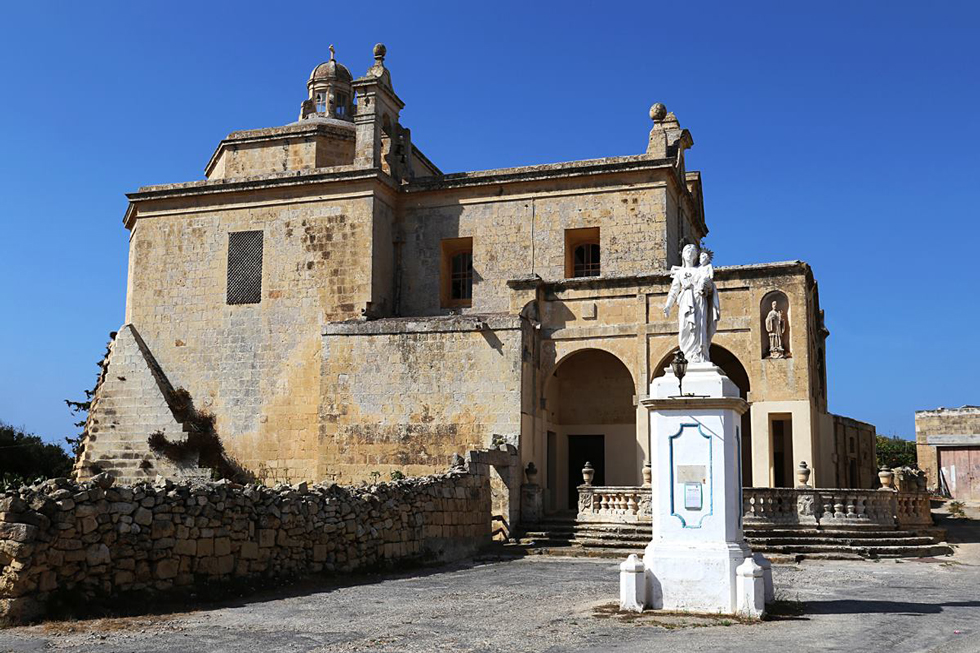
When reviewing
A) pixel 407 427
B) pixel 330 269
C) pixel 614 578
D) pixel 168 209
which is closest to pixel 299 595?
pixel 614 578

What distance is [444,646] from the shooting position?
29.0ft

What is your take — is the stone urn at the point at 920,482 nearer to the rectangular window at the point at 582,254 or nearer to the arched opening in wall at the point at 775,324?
the arched opening in wall at the point at 775,324

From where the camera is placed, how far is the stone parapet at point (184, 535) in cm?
988

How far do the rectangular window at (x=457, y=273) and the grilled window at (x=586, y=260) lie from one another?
9.51 feet

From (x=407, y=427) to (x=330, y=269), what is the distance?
17.4ft

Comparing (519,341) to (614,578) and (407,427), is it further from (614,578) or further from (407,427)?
(614,578)

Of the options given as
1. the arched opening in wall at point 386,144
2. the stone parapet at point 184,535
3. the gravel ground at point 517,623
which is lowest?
the gravel ground at point 517,623

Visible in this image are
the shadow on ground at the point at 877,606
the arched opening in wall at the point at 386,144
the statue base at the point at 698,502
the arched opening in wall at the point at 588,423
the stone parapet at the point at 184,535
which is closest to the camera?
the stone parapet at the point at 184,535

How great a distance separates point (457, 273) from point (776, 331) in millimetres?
9274

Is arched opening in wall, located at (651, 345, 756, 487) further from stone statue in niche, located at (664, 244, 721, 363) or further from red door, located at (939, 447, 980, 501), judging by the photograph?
red door, located at (939, 447, 980, 501)

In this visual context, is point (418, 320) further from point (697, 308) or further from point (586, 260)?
point (697, 308)

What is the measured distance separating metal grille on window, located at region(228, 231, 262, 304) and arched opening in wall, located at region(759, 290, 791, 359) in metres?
12.9

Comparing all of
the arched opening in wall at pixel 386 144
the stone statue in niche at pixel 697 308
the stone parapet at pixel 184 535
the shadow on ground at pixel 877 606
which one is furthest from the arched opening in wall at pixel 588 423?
the shadow on ground at pixel 877 606

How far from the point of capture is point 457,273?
26.6 metres
